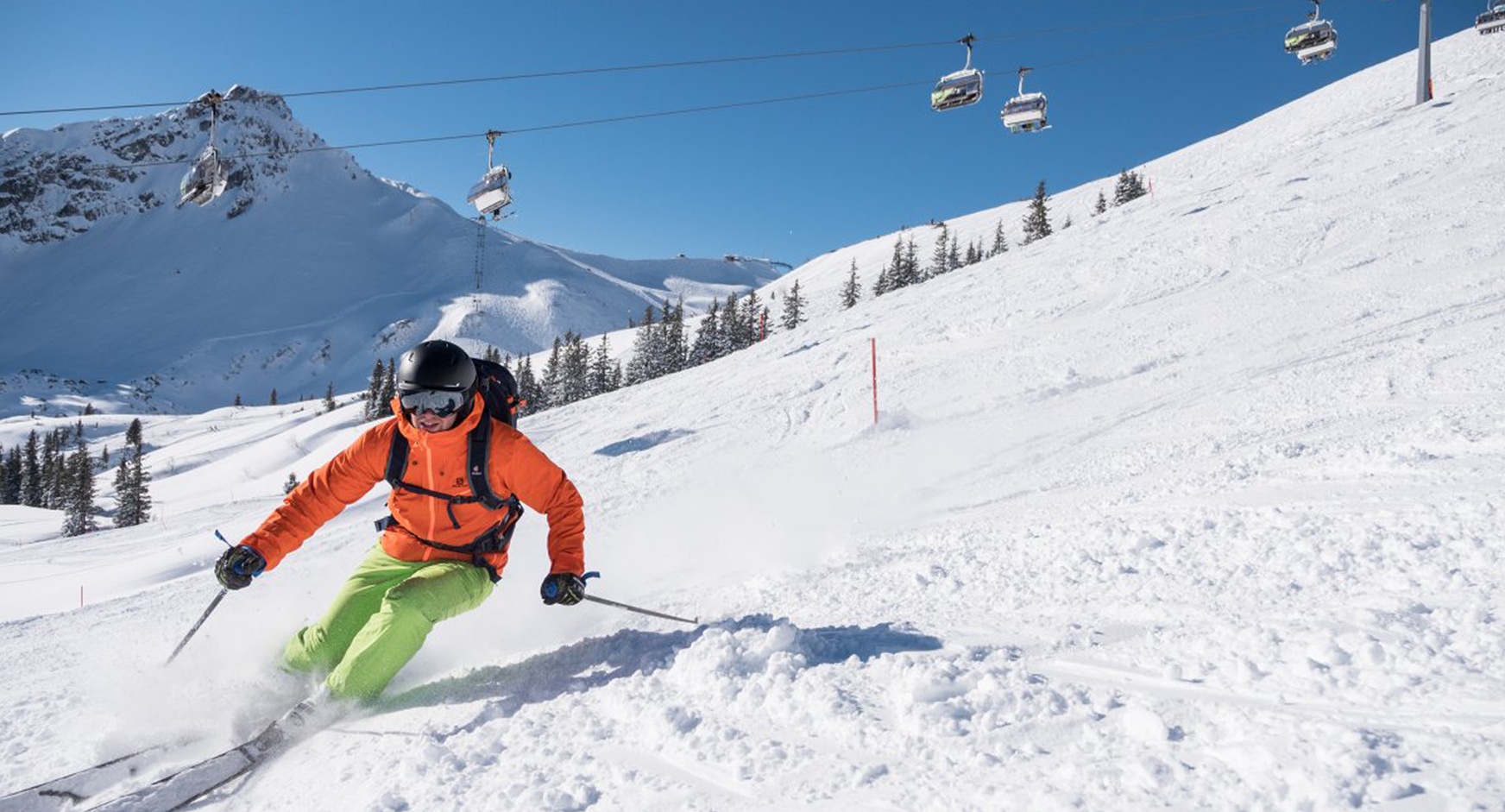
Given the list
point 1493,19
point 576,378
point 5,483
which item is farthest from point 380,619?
point 5,483

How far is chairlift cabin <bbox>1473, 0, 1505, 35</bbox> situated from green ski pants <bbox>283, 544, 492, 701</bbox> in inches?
1441

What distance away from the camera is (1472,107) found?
19.9 m

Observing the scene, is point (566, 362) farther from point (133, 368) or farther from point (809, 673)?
point (133, 368)

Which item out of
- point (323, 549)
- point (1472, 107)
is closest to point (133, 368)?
point (323, 549)

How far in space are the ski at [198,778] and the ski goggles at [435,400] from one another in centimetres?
154

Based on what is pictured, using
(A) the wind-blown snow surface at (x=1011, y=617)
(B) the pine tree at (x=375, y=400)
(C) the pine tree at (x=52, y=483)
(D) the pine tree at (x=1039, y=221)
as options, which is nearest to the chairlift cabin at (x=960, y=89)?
(A) the wind-blown snow surface at (x=1011, y=617)

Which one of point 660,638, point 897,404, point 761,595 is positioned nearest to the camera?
point 660,638

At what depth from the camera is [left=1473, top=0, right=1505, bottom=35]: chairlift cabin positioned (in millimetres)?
24969

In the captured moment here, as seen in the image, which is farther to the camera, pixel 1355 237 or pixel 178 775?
pixel 1355 237

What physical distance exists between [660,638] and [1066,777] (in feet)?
7.16

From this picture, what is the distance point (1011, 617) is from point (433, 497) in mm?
3055

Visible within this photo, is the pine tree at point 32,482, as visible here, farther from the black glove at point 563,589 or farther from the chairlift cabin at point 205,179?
the black glove at point 563,589

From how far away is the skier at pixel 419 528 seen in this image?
3.61m

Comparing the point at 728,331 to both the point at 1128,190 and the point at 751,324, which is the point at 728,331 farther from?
the point at 1128,190
